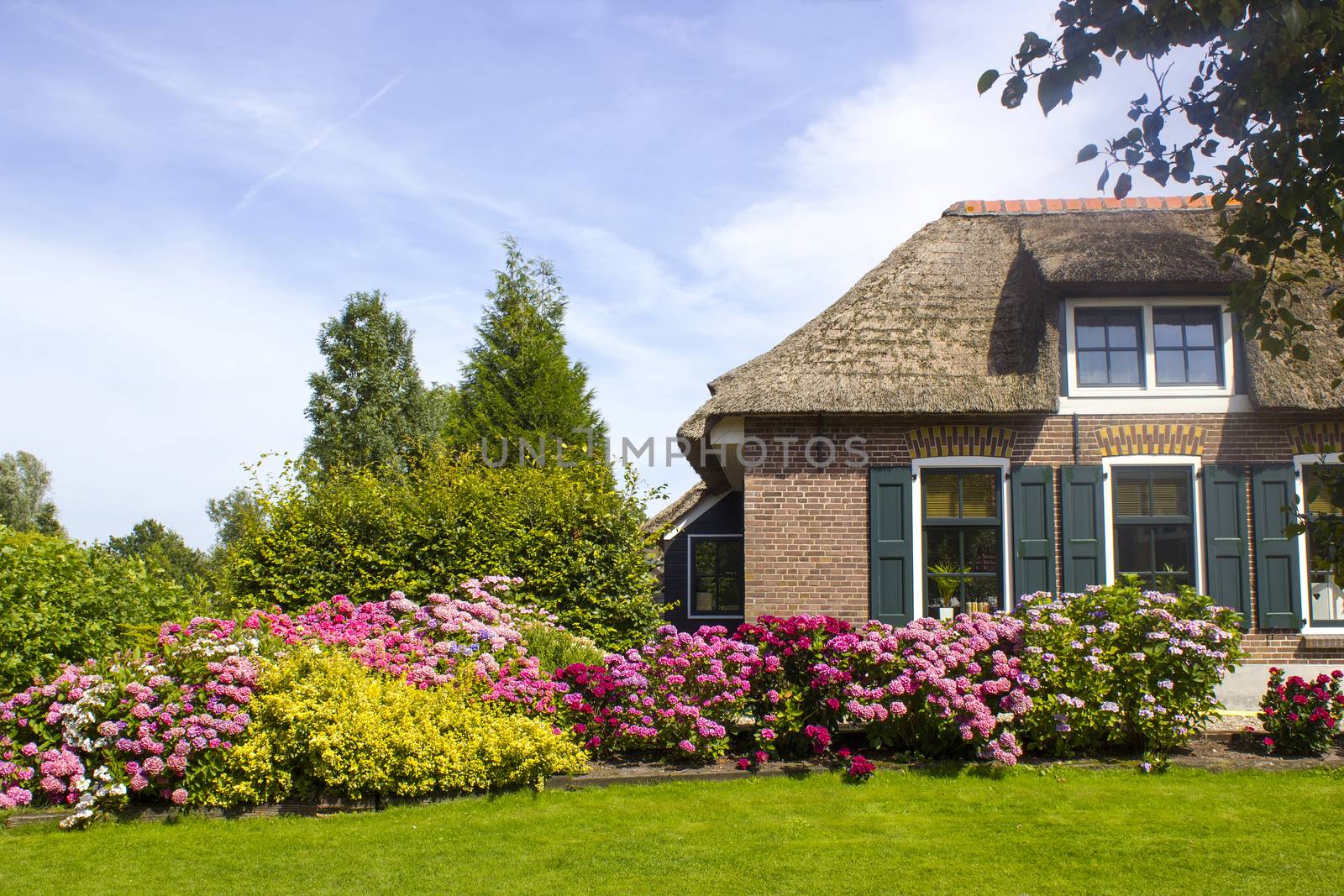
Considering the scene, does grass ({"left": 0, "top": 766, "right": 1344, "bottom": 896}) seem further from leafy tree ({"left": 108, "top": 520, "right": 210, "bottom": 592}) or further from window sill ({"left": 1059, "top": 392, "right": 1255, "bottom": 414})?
leafy tree ({"left": 108, "top": 520, "right": 210, "bottom": 592})

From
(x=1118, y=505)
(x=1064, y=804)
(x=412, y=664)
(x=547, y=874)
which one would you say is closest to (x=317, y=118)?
(x=412, y=664)

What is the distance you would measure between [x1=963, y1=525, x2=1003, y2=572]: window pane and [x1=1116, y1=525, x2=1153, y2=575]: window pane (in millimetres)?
1289

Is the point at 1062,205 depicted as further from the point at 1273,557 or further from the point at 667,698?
the point at 667,698

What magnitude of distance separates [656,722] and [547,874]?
85.1 inches

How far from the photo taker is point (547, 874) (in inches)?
208

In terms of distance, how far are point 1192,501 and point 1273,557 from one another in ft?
3.24

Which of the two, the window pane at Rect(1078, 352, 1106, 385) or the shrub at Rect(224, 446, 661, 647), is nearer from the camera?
the shrub at Rect(224, 446, 661, 647)

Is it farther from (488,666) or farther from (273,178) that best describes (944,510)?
(273,178)

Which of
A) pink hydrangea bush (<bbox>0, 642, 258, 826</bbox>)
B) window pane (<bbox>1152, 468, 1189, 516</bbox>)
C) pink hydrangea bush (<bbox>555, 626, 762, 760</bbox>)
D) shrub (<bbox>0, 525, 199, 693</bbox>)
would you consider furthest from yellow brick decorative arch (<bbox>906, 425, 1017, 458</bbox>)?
shrub (<bbox>0, 525, 199, 693</bbox>)

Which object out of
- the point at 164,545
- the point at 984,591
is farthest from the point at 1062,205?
the point at 164,545

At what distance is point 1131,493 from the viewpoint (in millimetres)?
11195

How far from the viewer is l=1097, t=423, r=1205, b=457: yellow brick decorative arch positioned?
10984 mm

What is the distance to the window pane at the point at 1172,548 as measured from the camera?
11023mm

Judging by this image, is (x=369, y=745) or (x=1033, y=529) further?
(x=1033, y=529)
